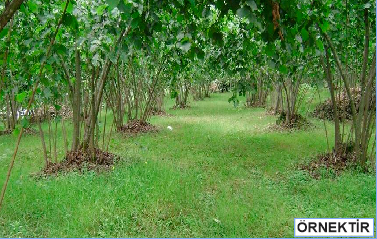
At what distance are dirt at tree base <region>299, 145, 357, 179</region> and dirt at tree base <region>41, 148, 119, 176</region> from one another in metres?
3.35

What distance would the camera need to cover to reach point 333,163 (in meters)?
5.91

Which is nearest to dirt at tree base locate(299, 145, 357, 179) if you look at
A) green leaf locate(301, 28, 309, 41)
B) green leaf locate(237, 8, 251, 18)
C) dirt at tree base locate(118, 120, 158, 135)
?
green leaf locate(301, 28, 309, 41)

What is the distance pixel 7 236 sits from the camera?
3.65m

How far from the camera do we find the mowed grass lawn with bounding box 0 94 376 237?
3.78m

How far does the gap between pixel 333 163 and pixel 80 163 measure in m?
4.21

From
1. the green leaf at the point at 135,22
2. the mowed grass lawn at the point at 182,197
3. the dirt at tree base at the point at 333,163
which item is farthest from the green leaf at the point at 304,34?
the dirt at tree base at the point at 333,163

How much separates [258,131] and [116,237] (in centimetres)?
745

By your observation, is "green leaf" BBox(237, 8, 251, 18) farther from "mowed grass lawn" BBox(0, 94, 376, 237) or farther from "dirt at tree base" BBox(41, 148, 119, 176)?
"dirt at tree base" BBox(41, 148, 119, 176)

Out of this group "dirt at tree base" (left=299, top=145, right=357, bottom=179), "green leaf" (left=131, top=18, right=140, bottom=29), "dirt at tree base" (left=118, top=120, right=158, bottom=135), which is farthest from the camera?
"dirt at tree base" (left=118, top=120, right=158, bottom=135)

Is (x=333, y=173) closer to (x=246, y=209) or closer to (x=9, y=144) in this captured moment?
(x=246, y=209)

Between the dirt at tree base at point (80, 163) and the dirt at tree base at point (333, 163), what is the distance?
3349mm

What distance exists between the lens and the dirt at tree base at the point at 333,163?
5.66 meters

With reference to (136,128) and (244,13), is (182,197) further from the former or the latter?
(136,128)

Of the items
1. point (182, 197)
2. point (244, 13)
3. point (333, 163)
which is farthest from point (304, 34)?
point (333, 163)
